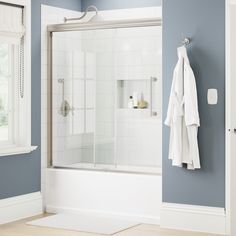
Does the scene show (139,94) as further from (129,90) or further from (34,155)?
(34,155)

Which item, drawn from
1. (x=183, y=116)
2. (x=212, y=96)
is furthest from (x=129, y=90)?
(x=212, y=96)

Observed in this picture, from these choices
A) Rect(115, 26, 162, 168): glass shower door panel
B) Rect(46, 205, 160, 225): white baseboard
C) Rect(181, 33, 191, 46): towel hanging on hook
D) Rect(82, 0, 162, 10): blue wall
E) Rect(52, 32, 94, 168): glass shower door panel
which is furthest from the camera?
Rect(82, 0, 162, 10): blue wall

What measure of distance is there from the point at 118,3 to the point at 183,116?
205 centimetres

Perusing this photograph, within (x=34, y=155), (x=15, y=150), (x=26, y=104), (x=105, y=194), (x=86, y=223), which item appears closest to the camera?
(x=86, y=223)

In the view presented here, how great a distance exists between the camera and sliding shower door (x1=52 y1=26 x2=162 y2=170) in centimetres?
611

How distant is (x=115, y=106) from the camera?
625cm

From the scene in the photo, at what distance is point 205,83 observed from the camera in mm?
5543

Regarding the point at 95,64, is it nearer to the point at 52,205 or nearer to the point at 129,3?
the point at 129,3

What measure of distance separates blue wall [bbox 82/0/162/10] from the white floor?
2426mm

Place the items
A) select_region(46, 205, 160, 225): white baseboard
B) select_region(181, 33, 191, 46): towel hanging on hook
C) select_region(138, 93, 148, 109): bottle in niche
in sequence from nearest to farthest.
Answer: select_region(181, 33, 191, 46): towel hanging on hook
select_region(46, 205, 160, 225): white baseboard
select_region(138, 93, 148, 109): bottle in niche

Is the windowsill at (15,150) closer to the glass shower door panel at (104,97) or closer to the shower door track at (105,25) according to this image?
the glass shower door panel at (104,97)

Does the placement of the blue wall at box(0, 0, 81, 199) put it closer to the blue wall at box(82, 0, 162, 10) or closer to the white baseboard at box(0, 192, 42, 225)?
the white baseboard at box(0, 192, 42, 225)

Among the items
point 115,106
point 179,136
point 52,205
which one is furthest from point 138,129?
point 52,205

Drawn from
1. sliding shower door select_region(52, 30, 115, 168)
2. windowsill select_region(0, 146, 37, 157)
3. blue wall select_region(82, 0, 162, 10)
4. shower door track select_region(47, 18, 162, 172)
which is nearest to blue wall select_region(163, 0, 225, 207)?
shower door track select_region(47, 18, 162, 172)
